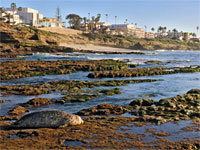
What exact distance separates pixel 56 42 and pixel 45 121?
8825 cm

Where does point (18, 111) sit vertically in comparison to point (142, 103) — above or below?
below

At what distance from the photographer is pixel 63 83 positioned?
2252cm

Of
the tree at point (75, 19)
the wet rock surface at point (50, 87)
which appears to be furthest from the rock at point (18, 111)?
the tree at point (75, 19)

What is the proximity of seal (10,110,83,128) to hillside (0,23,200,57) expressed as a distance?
2206 inches

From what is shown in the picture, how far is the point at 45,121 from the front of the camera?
34.9 ft

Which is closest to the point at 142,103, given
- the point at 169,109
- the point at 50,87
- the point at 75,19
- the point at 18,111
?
the point at 169,109

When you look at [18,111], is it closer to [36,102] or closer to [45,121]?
[36,102]

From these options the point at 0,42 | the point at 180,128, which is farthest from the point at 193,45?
the point at 180,128

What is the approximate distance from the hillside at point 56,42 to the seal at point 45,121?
56.0 meters

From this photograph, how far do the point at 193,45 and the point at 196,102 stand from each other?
18052 cm

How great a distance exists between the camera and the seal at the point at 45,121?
34.5 ft

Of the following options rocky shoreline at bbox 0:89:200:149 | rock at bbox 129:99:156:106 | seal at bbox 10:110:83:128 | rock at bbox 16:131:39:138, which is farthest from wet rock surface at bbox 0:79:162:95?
rock at bbox 16:131:39:138

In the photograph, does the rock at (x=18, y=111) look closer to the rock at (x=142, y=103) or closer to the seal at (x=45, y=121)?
the seal at (x=45, y=121)

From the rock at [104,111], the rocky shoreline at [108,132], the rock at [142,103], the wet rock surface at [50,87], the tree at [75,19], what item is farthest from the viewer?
the tree at [75,19]
